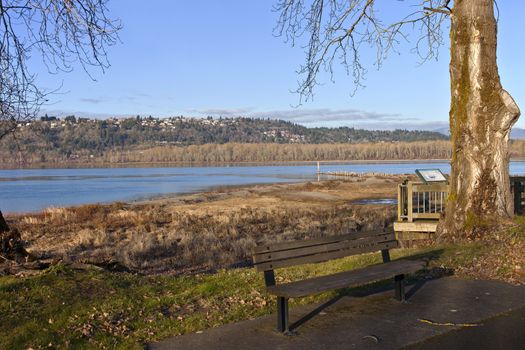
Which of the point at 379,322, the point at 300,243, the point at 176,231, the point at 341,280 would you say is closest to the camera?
the point at 379,322

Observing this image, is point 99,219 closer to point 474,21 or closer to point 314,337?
point 474,21

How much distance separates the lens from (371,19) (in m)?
12.7

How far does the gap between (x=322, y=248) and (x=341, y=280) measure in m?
0.47

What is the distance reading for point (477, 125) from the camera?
10117mm

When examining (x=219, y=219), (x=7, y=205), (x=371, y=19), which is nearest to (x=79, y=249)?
(x=219, y=219)

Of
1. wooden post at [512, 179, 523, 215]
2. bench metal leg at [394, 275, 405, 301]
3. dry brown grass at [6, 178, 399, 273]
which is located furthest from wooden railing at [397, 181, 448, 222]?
bench metal leg at [394, 275, 405, 301]

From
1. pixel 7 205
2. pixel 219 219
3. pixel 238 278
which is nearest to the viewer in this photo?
pixel 238 278

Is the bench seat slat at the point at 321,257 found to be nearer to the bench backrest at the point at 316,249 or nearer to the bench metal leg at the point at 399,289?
the bench backrest at the point at 316,249

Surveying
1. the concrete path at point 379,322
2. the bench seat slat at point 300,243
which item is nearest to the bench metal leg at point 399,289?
the concrete path at point 379,322

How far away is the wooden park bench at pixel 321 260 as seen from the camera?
213 inches

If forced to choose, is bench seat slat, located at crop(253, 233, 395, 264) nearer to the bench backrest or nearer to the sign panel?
the bench backrest

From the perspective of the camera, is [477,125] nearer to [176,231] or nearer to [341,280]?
[341,280]

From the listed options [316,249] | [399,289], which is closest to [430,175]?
[399,289]

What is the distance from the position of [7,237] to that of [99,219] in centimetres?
2029
